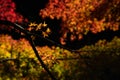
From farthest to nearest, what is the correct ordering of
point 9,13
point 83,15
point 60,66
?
point 9,13, point 83,15, point 60,66

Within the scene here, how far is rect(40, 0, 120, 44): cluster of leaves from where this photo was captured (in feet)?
47.1

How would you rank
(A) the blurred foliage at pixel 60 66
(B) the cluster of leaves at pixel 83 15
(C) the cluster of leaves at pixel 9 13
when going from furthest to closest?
(C) the cluster of leaves at pixel 9 13 < (B) the cluster of leaves at pixel 83 15 < (A) the blurred foliage at pixel 60 66

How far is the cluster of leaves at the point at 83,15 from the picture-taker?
1436 centimetres

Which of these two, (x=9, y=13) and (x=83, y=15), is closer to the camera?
(x=83, y=15)

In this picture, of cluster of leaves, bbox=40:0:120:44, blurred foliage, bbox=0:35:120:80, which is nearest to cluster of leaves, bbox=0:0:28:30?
cluster of leaves, bbox=40:0:120:44

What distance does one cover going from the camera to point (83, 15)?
14828 millimetres

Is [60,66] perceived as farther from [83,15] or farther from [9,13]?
[9,13]

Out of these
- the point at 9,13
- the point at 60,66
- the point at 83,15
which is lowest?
the point at 83,15

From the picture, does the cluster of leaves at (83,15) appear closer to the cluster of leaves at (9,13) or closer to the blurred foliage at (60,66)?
the cluster of leaves at (9,13)

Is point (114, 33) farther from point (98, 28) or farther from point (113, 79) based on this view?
point (113, 79)

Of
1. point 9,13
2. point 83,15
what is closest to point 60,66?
point 83,15

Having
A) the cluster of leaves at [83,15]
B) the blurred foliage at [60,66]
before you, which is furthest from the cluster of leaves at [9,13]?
the blurred foliage at [60,66]

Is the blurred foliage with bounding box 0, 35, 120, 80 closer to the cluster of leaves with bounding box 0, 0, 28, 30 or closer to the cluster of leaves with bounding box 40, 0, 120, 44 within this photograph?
the cluster of leaves with bounding box 40, 0, 120, 44

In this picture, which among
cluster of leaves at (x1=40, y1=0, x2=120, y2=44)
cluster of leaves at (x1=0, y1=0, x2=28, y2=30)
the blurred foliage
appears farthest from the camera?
cluster of leaves at (x1=0, y1=0, x2=28, y2=30)
